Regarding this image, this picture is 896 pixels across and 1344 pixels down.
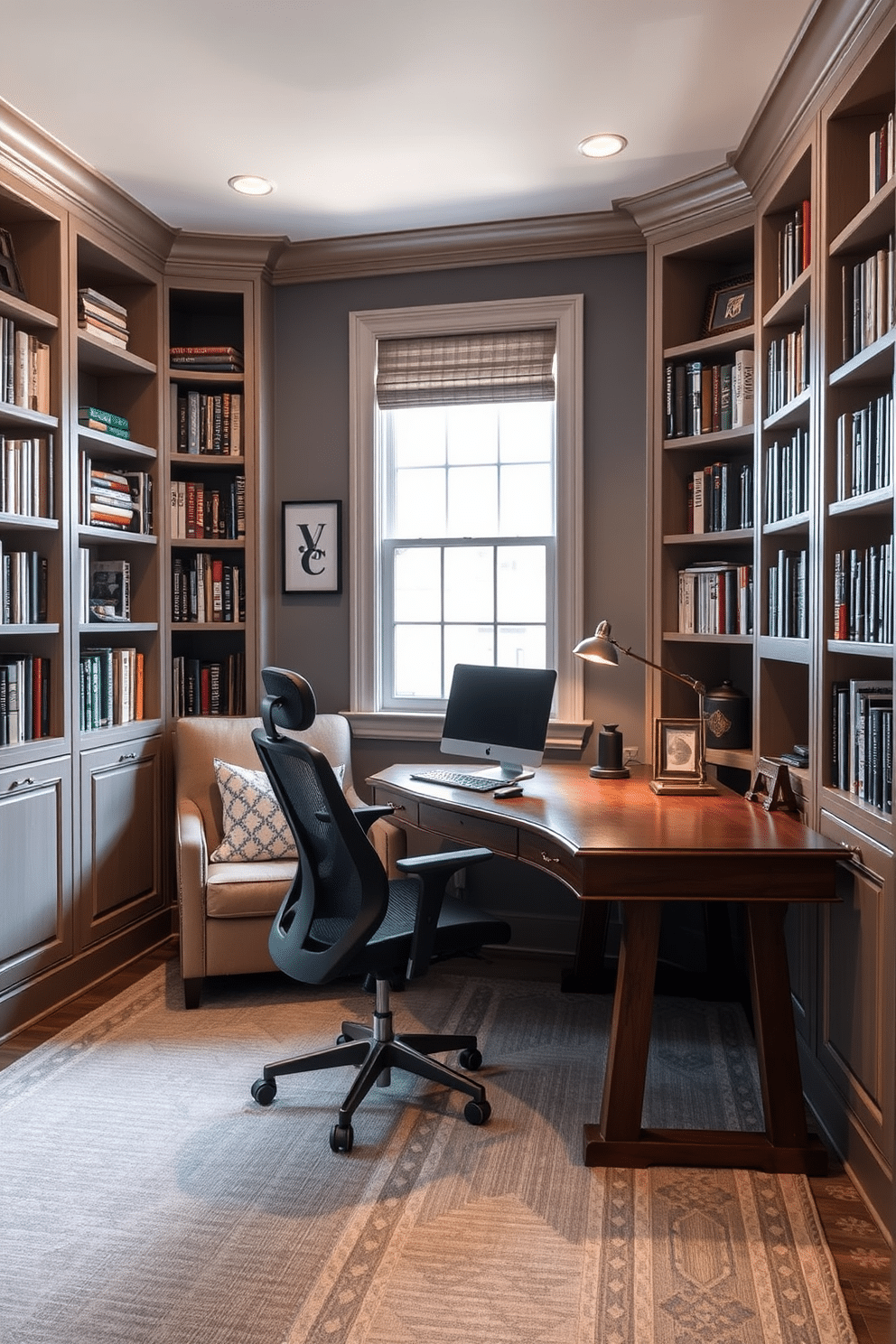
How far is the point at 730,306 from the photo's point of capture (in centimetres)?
350

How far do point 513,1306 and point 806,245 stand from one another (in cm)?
275

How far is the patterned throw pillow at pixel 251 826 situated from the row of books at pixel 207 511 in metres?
1.11

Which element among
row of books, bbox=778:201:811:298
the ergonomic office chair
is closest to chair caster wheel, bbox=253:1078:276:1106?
the ergonomic office chair

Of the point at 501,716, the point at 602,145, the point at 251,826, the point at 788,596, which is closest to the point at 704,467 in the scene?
the point at 788,596

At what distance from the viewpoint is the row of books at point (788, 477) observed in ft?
9.29

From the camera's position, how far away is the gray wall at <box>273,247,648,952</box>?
380 centimetres

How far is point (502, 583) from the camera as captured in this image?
402 cm

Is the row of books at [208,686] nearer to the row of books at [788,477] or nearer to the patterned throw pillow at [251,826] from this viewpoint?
the patterned throw pillow at [251,826]

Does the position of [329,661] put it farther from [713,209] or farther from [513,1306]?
[513,1306]

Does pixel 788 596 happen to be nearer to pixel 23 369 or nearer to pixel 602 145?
pixel 602 145

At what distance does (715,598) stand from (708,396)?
73cm

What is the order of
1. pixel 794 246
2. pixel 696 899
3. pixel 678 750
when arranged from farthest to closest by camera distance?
pixel 678 750 → pixel 794 246 → pixel 696 899

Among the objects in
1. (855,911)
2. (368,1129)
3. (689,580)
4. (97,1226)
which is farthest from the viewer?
(689,580)

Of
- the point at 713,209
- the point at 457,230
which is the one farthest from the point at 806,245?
the point at 457,230
